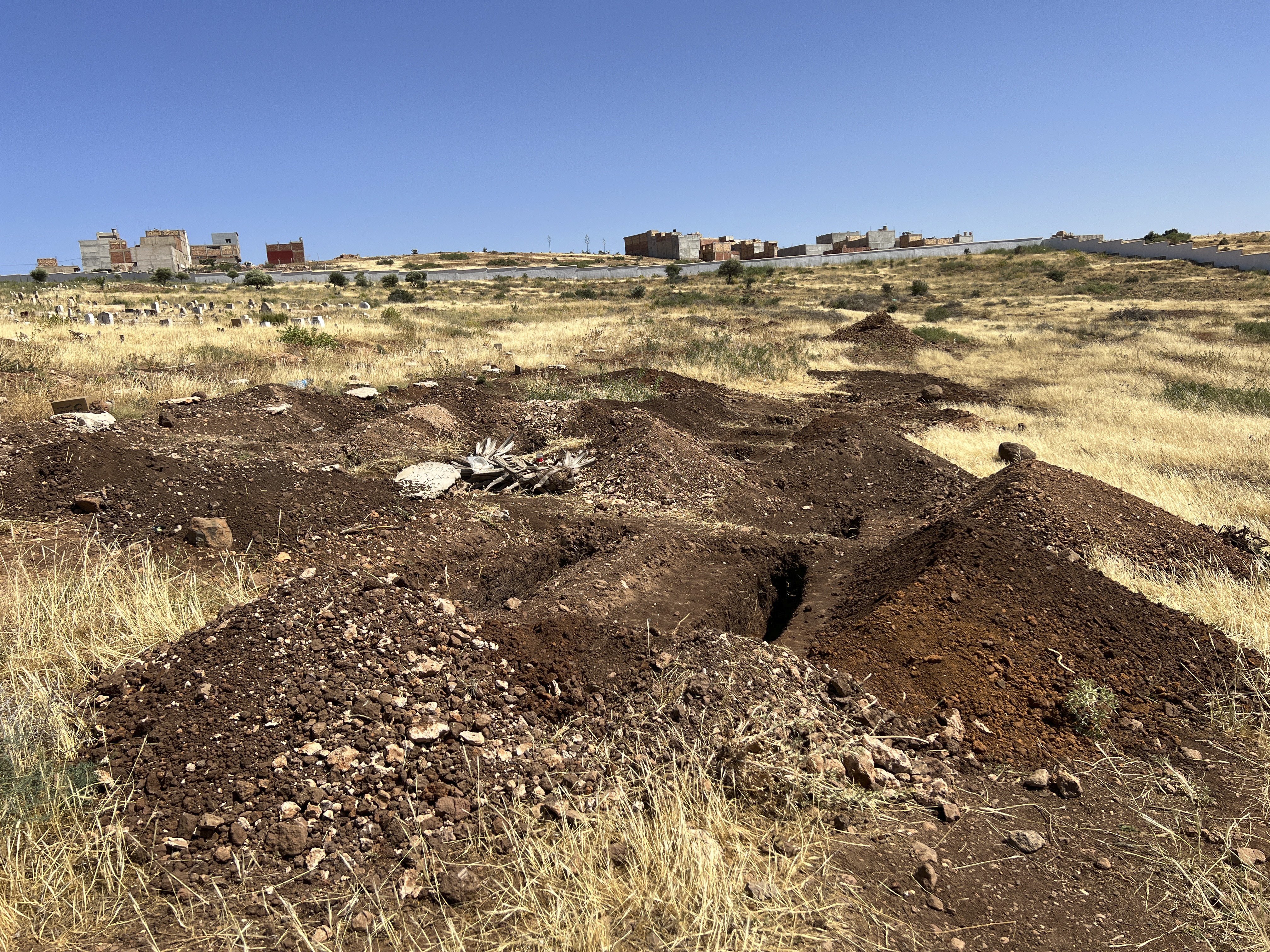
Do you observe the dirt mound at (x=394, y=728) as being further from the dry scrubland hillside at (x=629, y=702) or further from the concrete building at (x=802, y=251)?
the concrete building at (x=802, y=251)

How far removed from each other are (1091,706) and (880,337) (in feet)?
57.1

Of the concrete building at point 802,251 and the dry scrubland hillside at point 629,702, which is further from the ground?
the concrete building at point 802,251

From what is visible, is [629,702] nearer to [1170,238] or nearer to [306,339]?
[306,339]

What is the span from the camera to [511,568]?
18.1 ft

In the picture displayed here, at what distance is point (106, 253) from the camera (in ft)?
237

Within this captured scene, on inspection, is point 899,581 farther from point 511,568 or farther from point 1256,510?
point 1256,510

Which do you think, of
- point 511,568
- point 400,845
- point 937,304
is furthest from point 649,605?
point 937,304

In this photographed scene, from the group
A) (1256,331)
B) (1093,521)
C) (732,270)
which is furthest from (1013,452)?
(732,270)

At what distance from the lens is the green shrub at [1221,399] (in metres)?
11.0

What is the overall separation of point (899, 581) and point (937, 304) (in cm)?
3128

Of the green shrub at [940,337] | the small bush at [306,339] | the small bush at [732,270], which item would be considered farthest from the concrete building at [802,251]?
the small bush at [306,339]

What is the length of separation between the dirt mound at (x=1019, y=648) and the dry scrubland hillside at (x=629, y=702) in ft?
0.06

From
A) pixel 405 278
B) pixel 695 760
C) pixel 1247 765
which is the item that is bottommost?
pixel 1247 765

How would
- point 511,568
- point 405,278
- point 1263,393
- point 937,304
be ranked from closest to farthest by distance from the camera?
point 511,568, point 1263,393, point 937,304, point 405,278
